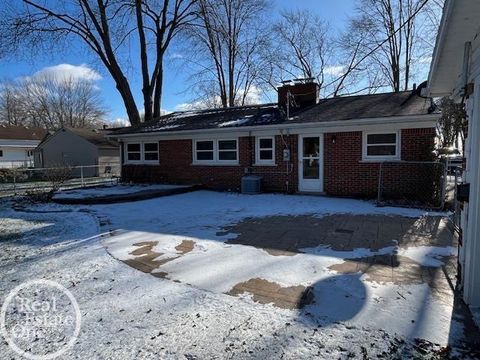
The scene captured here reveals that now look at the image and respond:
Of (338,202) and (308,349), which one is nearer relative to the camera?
(308,349)

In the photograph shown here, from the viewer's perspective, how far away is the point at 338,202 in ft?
33.3

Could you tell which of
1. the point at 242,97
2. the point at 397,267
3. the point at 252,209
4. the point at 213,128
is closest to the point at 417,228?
the point at 397,267

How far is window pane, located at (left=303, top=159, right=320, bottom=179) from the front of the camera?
11797 millimetres

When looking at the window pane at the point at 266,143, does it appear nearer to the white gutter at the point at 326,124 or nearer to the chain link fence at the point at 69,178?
the white gutter at the point at 326,124

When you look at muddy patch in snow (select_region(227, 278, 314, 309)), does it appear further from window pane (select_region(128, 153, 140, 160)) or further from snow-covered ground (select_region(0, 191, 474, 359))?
window pane (select_region(128, 153, 140, 160))

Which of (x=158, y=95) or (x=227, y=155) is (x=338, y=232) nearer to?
(x=227, y=155)

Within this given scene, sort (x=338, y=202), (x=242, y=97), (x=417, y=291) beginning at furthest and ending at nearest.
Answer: (x=242, y=97) → (x=338, y=202) → (x=417, y=291)

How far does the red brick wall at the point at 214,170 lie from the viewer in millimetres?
12258

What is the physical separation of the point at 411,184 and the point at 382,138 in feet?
5.46

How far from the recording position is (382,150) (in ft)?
35.2

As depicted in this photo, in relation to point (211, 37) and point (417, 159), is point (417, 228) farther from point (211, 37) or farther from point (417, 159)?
point (211, 37)

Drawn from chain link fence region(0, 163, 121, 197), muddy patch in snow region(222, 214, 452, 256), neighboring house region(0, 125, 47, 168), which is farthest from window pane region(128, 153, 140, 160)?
neighboring house region(0, 125, 47, 168)

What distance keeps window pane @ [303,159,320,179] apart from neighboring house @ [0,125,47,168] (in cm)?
3728

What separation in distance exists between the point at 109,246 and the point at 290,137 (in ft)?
25.7
